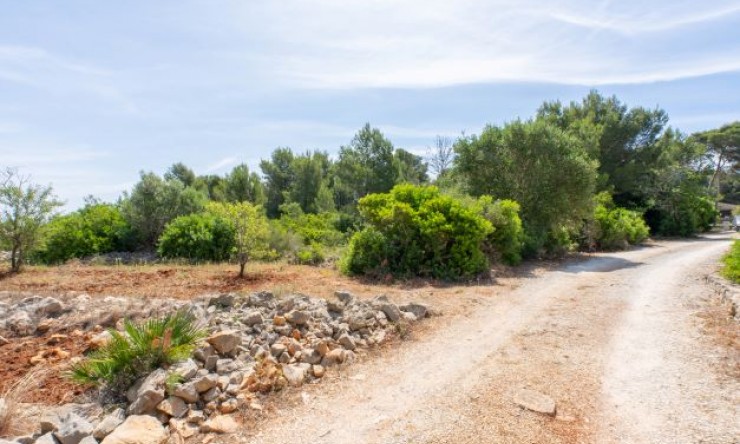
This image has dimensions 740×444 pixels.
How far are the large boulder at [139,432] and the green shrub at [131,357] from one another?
688 millimetres

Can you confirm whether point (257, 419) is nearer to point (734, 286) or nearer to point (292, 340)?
point (292, 340)

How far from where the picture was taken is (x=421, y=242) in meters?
11.1

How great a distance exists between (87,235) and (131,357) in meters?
13.3

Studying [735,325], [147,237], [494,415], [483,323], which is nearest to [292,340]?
[494,415]

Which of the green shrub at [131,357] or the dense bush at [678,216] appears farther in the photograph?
the dense bush at [678,216]

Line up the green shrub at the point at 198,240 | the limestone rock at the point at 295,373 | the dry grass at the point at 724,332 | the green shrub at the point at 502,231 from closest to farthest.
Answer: the limestone rock at the point at 295,373 → the dry grass at the point at 724,332 → the green shrub at the point at 502,231 → the green shrub at the point at 198,240

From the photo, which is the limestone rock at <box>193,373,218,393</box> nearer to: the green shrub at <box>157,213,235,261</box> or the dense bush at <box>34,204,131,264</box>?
the green shrub at <box>157,213,235,261</box>

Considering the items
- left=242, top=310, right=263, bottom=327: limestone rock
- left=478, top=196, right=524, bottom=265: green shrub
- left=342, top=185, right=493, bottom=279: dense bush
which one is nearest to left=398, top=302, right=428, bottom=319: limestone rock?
left=242, top=310, right=263, bottom=327: limestone rock

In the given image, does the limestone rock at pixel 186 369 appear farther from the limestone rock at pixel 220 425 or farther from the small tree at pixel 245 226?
the small tree at pixel 245 226

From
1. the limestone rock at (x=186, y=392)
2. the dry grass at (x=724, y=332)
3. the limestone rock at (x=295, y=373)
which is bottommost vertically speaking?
the dry grass at (x=724, y=332)

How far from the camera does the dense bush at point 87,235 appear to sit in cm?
1489

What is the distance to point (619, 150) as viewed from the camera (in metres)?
29.8

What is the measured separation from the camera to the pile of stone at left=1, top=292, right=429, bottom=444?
3775 mm

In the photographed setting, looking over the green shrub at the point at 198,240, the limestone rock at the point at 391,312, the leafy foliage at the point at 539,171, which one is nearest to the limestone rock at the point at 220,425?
the limestone rock at the point at 391,312
